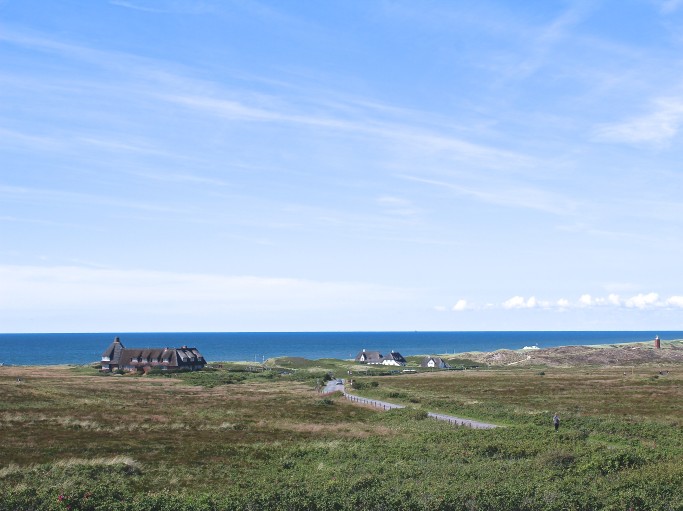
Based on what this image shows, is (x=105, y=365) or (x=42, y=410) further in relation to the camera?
(x=105, y=365)

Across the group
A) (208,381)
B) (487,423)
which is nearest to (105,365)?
(208,381)

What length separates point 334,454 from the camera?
3591 centimetres

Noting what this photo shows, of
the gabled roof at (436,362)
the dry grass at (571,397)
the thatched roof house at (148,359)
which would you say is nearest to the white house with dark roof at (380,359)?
the gabled roof at (436,362)

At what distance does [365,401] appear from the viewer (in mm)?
72750

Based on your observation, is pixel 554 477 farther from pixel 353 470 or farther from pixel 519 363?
pixel 519 363

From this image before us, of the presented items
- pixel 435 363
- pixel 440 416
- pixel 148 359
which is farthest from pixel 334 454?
pixel 435 363

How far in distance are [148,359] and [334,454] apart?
107900 mm

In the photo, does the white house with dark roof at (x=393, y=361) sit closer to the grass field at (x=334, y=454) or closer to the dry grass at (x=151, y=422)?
the dry grass at (x=151, y=422)

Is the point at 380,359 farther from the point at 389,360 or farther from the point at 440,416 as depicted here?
the point at 440,416

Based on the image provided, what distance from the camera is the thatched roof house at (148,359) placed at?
133 meters

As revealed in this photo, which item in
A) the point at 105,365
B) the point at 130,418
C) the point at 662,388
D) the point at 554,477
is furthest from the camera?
the point at 105,365

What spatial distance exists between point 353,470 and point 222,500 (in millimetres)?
8927

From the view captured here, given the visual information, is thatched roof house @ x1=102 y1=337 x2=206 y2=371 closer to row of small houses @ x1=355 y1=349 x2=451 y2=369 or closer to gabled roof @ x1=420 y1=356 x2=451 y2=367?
row of small houses @ x1=355 y1=349 x2=451 y2=369

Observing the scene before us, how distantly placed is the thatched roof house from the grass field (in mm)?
58367
